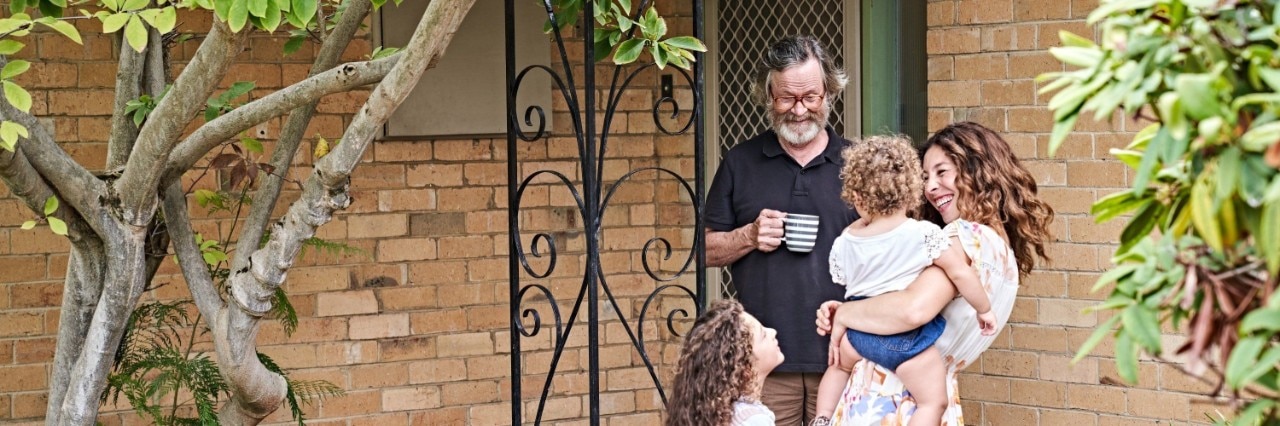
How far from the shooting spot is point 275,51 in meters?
4.89

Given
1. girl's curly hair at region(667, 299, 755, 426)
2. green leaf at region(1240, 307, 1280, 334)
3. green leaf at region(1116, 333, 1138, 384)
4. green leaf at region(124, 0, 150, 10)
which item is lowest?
girl's curly hair at region(667, 299, 755, 426)

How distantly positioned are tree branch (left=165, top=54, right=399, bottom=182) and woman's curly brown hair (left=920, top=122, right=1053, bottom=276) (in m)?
1.50

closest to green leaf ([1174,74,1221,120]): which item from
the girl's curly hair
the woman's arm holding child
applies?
the girl's curly hair

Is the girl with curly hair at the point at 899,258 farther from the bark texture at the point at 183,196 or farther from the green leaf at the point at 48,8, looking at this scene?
the green leaf at the point at 48,8

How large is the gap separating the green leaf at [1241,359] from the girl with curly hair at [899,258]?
1.86 m

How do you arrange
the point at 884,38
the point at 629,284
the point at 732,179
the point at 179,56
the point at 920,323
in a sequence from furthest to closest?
the point at 629,284 → the point at 884,38 → the point at 179,56 → the point at 732,179 → the point at 920,323

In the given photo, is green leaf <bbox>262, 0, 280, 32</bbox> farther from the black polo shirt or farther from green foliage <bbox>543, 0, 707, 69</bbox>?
the black polo shirt

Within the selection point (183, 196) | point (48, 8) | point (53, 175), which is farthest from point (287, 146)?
point (48, 8)

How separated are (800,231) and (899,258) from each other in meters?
0.66

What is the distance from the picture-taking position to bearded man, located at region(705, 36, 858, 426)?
13.3 feet

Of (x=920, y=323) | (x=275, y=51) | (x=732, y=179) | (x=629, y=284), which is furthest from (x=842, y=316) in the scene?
(x=275, y=51)

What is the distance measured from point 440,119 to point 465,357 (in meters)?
0.96

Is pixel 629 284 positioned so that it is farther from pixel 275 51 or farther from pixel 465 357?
pixel 275 51

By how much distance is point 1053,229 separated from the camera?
4531mm
